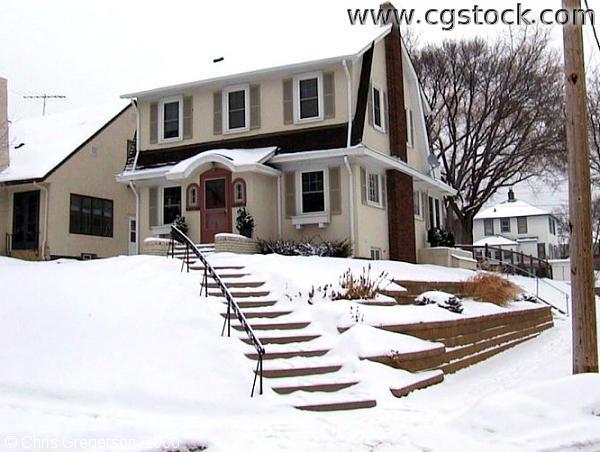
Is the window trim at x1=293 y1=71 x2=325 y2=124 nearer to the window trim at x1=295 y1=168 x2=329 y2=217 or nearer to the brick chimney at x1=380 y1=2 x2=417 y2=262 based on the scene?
the window trim at x1=295 y1=168 x2=329 y2=217

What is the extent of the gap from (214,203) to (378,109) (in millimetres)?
6471

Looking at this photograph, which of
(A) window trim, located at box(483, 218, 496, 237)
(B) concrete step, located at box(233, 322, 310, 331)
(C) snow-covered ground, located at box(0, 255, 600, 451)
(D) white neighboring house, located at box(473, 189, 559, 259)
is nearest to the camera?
(C) snow-covered ground, located at box(0, 255, 600, 451)

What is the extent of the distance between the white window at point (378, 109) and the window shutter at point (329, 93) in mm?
2037

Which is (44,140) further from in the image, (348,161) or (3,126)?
(348,161)

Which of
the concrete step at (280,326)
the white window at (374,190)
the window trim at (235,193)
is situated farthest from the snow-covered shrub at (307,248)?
the concrete step at (280,326)

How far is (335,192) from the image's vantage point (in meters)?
19.1

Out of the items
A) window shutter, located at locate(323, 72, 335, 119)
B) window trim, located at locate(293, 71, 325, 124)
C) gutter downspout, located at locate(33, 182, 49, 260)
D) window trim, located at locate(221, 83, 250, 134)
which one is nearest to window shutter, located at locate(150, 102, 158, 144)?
window trim, located at locate(221, 83, 250, 134)

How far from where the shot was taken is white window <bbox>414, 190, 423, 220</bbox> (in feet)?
78.7

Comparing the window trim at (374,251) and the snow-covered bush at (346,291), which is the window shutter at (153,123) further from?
the snow-covered bush at (346,291)

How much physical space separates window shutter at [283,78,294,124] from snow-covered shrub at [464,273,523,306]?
7.46m

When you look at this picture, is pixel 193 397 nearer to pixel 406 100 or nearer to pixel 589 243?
pixel 589 243

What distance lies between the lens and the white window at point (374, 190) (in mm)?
20094

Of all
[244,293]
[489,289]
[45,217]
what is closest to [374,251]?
[489,289]

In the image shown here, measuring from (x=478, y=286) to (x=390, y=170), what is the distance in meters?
5.92
